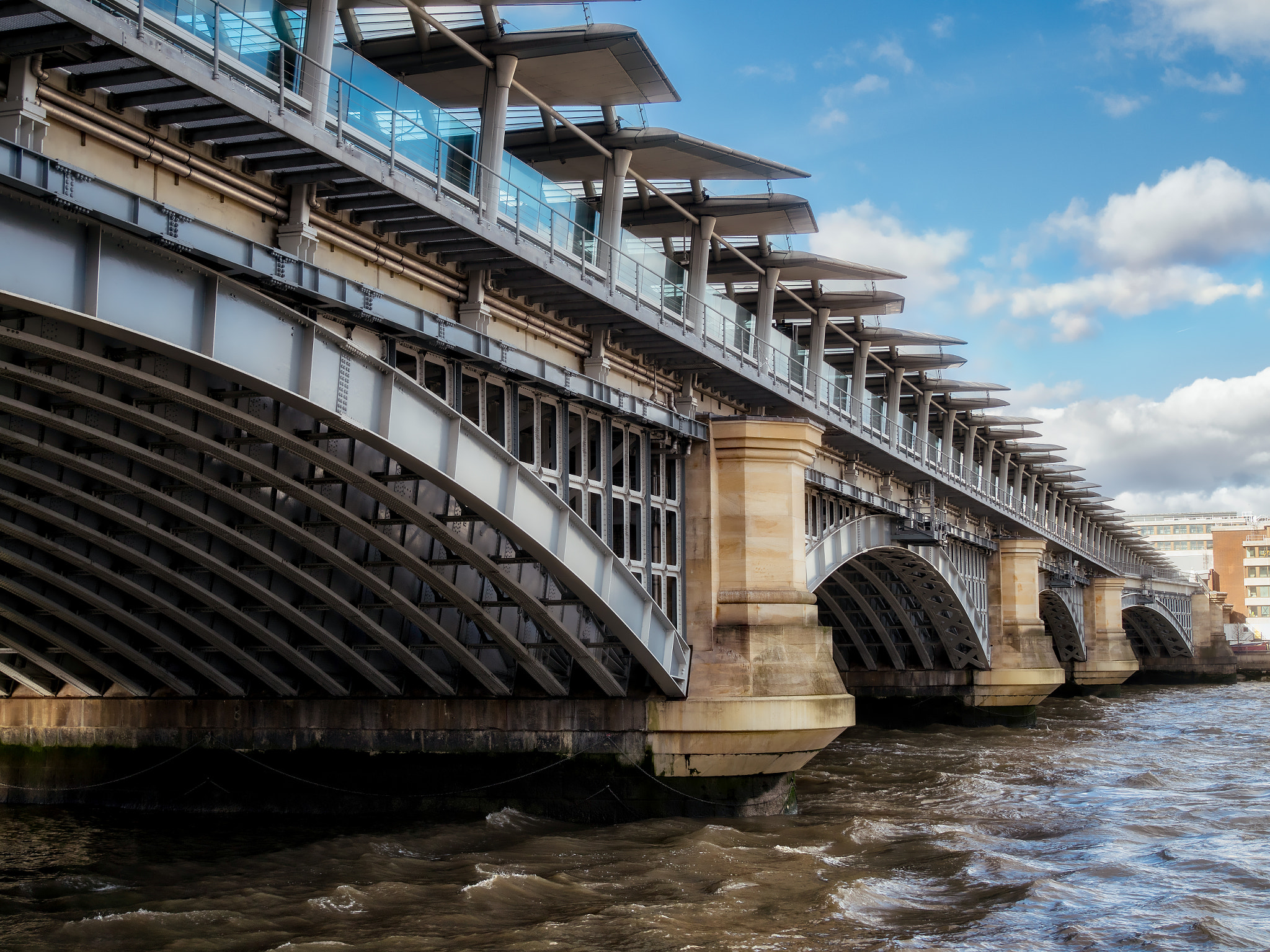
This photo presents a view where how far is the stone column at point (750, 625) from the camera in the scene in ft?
64.7

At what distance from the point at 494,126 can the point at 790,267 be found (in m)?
11.3

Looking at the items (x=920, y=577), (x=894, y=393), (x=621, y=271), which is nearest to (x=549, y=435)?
(x=621, y=271)

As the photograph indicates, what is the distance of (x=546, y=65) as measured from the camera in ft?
56.1

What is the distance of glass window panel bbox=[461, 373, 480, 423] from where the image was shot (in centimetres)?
1716

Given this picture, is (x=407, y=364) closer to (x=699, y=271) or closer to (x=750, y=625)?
(x=750, y=625)

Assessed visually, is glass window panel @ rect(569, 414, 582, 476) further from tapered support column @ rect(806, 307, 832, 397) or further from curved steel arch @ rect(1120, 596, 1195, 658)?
curved steel arch @ rect(1120, 596, 1195, 658)

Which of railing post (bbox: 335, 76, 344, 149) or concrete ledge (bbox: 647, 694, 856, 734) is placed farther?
concrete ledge (bbox: 647, 694, 856, 734)

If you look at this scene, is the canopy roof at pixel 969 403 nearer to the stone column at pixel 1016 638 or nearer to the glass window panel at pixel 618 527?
the stone column at pixel 1016 638

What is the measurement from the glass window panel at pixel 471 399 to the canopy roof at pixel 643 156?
4392mm

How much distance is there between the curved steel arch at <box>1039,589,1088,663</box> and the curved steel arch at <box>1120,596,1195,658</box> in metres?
13.6

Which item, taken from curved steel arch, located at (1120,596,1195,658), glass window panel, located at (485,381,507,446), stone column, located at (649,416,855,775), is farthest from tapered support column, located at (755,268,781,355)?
curved steel arch, located at (1120,596,1195,658)

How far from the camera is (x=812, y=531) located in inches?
1053

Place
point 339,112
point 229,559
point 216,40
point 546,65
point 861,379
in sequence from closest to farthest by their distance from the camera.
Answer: point 216,40
point 339,112
point 546,65
point 229,559
point 861,379

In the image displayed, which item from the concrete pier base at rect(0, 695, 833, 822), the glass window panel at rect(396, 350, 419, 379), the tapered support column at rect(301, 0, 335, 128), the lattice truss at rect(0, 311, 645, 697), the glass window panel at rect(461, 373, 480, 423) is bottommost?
the concrete pier base at rect(0, 695, 833, 822)
